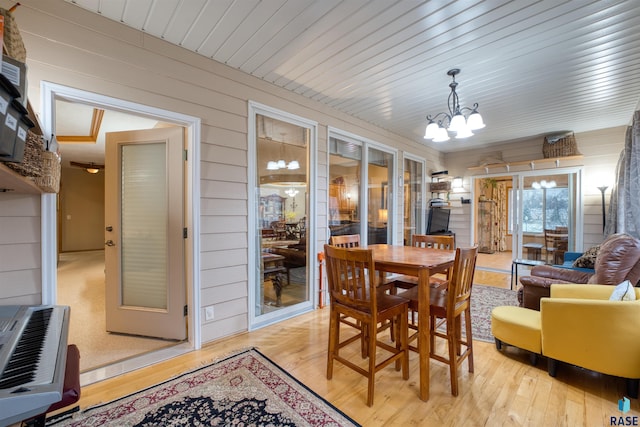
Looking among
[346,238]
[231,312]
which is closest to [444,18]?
[346,238]

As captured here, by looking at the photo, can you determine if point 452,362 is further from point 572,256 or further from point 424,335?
point 572,256

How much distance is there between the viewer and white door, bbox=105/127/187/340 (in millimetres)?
2617

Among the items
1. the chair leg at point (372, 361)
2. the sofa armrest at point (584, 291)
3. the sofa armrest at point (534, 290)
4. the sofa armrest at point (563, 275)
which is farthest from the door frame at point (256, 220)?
the sofa armrest at point (563, 275)

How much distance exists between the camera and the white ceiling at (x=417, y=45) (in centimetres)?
190

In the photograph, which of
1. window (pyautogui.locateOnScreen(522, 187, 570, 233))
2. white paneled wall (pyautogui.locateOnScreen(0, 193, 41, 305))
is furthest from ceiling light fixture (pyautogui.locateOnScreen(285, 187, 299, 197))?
window (pyautogui.locateOnScreen(522, 187, 570, 233))

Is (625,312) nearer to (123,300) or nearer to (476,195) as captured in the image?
(123,300)

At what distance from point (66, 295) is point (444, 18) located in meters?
5.62

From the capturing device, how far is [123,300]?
274 centimetres

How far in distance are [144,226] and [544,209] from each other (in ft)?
21.9

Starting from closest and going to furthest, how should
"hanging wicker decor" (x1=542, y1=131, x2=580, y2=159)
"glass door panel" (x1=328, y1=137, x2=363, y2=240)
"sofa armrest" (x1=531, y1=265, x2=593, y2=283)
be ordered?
"sofa armrest" (x1=531, y1=265, x2=593, y2=283)
"glass door panel" (x1=328, y1=137, x2=363, y2=240)
"hanging wicker decor" (x1=542, y1=131, x2=580, y2=159)

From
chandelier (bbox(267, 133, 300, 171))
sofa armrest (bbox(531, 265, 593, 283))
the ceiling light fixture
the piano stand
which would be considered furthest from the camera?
the ceiling light fixture

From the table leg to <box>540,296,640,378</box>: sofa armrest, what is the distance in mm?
989

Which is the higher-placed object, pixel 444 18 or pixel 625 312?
pixel 444 18

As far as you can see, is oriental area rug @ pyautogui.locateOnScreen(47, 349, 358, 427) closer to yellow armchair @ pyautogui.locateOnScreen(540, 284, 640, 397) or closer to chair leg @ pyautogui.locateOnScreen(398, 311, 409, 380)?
chair leg @ pyautogui.locateOnScreen(398, 311, 409, 380)
